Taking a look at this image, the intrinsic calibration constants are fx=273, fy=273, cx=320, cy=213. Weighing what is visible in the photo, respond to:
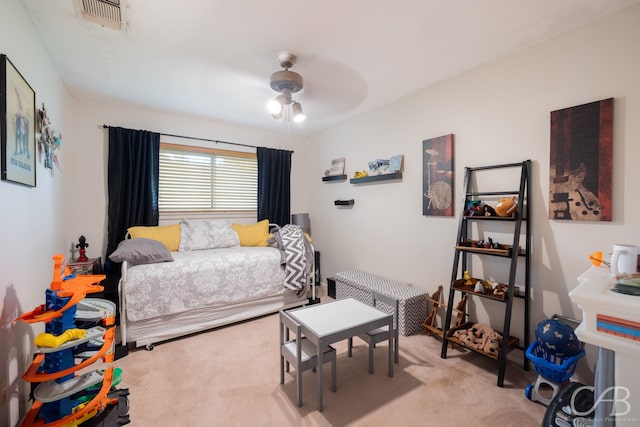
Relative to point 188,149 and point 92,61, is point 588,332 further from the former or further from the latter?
point 188,149

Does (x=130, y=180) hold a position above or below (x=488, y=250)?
above

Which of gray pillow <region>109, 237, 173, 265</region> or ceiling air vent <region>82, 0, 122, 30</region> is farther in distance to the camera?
gray pillow <region>109, 237, 173, 265</region>

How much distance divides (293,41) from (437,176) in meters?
1.71

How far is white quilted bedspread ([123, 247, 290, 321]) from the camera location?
94.0 inches

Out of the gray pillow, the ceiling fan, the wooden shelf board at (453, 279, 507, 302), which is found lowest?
the wooden shelf board at (453, 279, 507, 302)

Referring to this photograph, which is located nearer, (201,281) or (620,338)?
(620,338)

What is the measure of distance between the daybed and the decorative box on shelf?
17.5 inches

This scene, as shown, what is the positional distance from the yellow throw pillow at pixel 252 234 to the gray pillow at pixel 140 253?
3.72 ft

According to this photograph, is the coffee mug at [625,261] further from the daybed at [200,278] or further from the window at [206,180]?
the window at [206,180]

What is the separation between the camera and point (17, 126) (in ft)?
4.86

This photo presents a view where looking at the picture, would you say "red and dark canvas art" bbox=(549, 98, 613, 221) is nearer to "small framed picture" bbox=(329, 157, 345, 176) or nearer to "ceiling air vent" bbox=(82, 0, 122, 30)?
"small framed picture" bbox=(329, 157, 345, 176)

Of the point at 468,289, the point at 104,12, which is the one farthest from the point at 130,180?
the point at 468,289

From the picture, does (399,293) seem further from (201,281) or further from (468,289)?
(201,281)

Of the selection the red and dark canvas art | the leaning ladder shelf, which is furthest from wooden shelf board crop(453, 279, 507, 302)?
the red and dark canvas art
